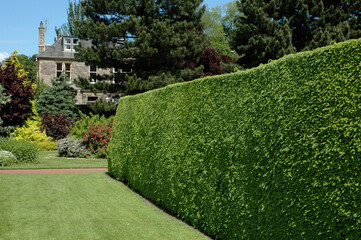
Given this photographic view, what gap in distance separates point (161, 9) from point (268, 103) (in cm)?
2543

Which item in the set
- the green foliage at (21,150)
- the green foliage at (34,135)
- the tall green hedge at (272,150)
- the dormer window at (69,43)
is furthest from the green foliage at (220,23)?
the tall green hedge at (272,150)

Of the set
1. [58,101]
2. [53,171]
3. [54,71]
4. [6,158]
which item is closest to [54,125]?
[58,101]

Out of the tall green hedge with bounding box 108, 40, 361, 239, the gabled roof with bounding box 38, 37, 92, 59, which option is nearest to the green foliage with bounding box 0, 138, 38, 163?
the tall green hedge with bounding box 108, 40, 361, 239

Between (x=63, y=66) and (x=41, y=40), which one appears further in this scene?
(x=41, y=40)

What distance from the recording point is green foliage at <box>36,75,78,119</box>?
96.6 feet

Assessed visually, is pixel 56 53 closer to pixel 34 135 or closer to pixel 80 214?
pixel 34 135

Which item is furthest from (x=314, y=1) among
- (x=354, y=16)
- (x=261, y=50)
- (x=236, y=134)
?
(x=236, y=134)

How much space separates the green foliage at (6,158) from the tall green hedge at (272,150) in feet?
35.9

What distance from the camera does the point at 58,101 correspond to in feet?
98.6

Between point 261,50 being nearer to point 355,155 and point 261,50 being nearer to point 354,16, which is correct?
point 354,16

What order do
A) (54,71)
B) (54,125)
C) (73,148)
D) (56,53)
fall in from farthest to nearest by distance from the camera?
(56,53) → (54,71) → (54,125) → (73,148)

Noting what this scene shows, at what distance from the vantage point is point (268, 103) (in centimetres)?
495

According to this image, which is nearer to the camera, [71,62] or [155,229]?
[155,229]

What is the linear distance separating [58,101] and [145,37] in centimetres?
972
